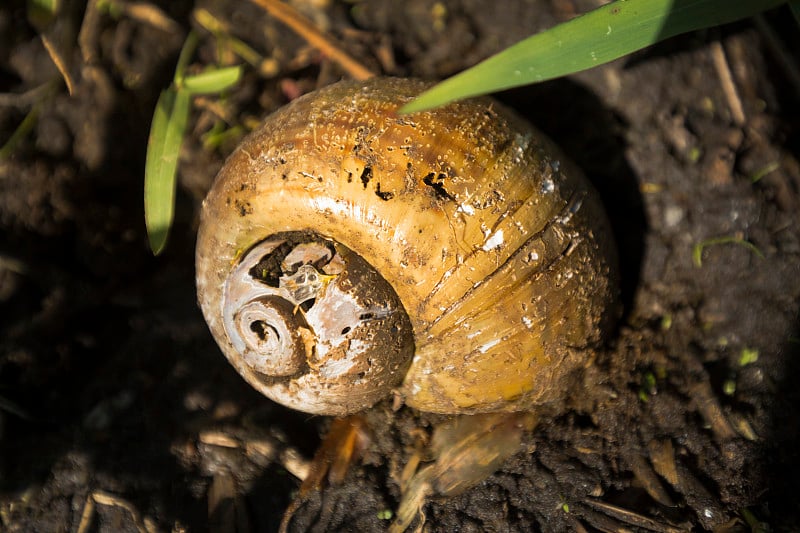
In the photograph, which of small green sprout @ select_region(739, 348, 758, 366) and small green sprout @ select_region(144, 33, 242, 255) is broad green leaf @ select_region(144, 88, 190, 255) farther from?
small green sprout @ select_region(739, 348, 758, 366)

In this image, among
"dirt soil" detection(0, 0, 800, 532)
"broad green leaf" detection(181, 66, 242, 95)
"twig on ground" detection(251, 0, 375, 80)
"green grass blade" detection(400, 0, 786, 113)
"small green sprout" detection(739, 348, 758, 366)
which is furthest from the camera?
"twig on ground" detection(251, 0, 375, 80)

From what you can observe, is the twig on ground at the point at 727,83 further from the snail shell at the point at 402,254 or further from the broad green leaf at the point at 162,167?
the broad green leaf at the point at 162,167

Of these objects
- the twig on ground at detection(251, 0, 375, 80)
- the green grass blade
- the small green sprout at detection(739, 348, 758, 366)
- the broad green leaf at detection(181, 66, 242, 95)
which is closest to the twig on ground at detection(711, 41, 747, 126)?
the green grass blade

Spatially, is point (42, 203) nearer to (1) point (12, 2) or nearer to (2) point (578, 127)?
(1) point (12, 2)

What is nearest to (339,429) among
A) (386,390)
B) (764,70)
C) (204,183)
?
(386,390)

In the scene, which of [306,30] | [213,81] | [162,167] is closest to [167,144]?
[162,167]

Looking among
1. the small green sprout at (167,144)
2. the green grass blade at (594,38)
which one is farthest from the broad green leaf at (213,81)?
the green grass blade at (594,38)
